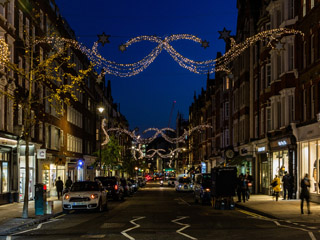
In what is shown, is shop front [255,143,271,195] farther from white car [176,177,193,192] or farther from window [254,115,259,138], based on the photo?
white car [176,177,193,192]

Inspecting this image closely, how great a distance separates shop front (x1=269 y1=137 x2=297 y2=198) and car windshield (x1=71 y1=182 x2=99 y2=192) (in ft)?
41.1

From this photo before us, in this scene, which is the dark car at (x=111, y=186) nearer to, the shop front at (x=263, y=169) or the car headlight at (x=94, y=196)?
the car headlight at (x=94, y=196)

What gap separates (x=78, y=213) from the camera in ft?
86.8

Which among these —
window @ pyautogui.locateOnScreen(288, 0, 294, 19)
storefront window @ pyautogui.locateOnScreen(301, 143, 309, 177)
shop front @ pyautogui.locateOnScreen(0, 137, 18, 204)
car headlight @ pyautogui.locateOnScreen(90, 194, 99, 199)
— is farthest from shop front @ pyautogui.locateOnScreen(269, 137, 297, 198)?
shop front @ pyautogui.locateOnScreen(0, 137, 18, 204)

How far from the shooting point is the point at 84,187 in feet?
89.7

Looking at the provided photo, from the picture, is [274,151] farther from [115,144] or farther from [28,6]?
[115,144]

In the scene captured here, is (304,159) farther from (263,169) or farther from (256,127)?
(256,127)

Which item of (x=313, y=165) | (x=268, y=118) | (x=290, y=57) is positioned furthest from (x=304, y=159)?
(x=268, y=118)

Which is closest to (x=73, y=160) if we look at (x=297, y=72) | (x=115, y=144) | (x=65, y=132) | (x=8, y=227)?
(x=65, y=132)

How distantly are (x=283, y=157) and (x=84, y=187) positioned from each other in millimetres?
15800

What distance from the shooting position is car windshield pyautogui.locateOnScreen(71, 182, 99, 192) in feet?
88.8

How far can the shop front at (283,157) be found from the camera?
34.1 meters

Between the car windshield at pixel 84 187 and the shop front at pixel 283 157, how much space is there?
1254 cm

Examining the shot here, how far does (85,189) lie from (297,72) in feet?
50.7
